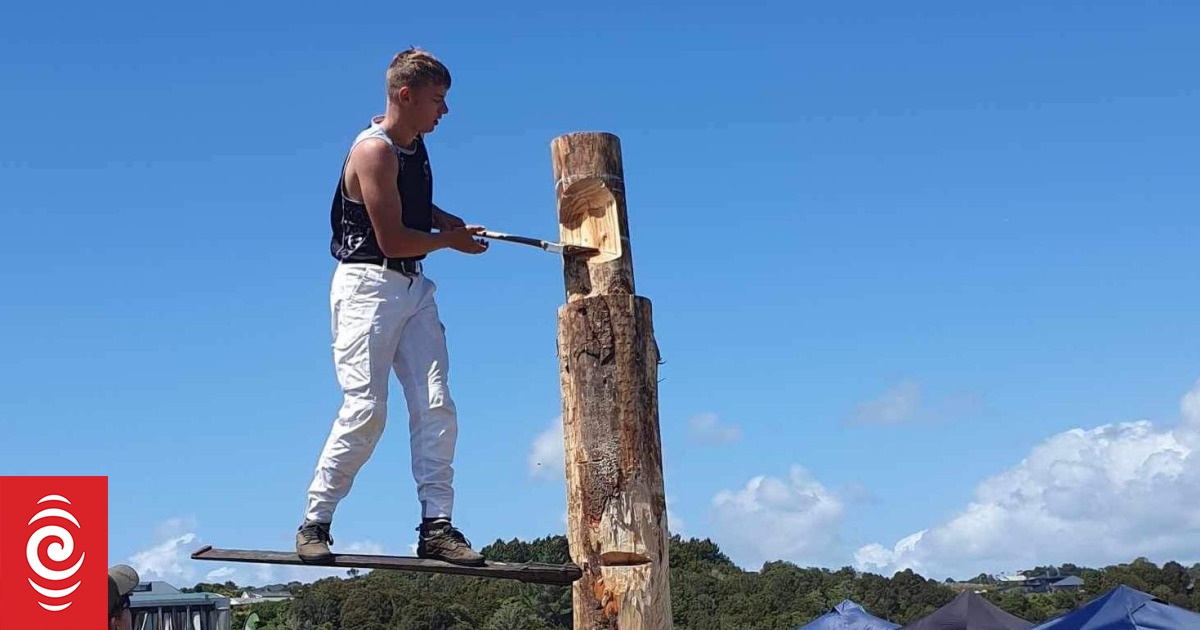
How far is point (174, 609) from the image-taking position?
349 inches

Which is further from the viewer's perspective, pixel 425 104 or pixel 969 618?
pixel 969 618

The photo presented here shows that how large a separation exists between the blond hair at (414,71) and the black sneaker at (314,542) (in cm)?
174

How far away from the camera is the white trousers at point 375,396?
5582 millimetres

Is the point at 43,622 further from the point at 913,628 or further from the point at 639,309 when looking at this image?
the point at 913,628

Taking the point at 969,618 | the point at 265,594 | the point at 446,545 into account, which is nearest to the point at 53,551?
the point at 446,545

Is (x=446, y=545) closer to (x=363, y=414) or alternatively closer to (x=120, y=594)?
(x=363, y=414)

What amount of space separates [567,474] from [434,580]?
42.4m

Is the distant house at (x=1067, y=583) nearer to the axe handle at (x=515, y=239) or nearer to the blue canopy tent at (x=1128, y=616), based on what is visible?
the blue canopy tent at (x=1128, y=616)

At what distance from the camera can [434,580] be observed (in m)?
47.0

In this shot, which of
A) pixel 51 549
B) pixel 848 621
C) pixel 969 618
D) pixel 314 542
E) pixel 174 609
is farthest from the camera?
pixel 848 621

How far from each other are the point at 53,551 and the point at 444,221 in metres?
2.03

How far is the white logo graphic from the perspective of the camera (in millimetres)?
5215

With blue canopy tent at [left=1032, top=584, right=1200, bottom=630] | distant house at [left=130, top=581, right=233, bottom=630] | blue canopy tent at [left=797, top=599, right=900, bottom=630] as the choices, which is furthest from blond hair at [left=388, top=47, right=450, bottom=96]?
blue canopy tent at [left=797, top=599, right=900, bottom=630]

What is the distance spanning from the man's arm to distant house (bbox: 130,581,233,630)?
3316 millimetres
